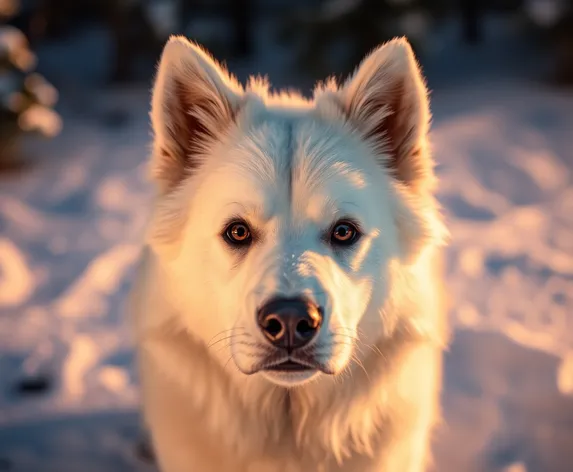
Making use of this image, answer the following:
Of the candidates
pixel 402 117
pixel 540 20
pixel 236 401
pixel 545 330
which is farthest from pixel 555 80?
pixel 236 401

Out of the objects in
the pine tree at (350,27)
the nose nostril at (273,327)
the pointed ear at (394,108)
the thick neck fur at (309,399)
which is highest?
the pine tree at (350,27)

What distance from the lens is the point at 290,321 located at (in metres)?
1.60

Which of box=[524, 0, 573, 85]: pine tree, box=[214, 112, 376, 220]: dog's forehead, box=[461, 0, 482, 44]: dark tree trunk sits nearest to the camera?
box=[214, 112, 376, 220]: dog's forehead

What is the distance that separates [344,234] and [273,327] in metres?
0.44

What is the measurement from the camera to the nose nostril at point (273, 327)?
1618 millimetres

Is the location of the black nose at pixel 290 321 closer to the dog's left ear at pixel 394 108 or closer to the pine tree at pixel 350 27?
the dog's left ear at pixel 394 108

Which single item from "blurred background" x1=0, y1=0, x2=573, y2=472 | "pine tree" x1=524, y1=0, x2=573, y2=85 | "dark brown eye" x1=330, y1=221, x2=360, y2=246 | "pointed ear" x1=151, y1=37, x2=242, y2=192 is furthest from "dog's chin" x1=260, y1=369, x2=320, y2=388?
"pine tree" x1=524, y1=0, x2=573, y2=85

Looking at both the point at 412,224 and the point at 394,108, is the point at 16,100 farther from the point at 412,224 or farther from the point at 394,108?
the point at 412,224

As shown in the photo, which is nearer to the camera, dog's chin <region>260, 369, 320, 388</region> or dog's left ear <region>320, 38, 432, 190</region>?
dog's chin <region>260, 369, 320, 388</region>

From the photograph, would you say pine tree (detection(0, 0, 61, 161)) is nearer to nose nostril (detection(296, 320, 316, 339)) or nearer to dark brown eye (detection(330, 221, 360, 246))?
dark brown eye (detection(330, 221, 360, 246))

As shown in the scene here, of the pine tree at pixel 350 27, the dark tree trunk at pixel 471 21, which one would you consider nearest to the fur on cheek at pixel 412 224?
the pine tree at pixel 350 27

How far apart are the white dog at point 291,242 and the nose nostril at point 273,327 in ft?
0.70

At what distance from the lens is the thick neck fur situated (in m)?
2.05

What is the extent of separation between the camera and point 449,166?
562cm
